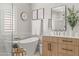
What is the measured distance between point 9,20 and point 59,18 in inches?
24.5

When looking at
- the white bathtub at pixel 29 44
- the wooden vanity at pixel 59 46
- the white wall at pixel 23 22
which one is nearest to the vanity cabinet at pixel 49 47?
the wooden vanity at pixel 59 46

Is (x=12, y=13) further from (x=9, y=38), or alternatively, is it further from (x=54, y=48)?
(x=54, y=48)

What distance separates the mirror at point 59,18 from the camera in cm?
218

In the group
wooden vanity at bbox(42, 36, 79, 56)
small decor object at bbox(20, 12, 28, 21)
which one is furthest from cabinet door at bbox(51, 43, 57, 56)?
small decor object at bbox(20, 12, 28, 21)

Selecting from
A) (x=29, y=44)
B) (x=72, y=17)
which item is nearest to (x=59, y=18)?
(x=72, y=17)

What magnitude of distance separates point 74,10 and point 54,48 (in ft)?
1.77

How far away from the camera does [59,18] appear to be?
7.14ft

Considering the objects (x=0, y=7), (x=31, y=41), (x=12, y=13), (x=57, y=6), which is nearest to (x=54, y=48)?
(x=31, y=41)

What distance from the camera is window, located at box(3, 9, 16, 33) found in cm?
216

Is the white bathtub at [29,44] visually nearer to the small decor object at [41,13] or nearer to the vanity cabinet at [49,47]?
the vanity cabinet at [49,47]

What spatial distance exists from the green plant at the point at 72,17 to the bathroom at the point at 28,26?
4 cm

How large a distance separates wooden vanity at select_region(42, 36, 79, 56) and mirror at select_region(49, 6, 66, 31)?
14cm

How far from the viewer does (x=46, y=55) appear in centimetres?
220

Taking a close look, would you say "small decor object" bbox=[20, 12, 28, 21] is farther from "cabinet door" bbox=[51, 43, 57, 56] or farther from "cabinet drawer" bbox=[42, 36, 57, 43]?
"cabinet door" bbox=[51, 43, 57, 56]
